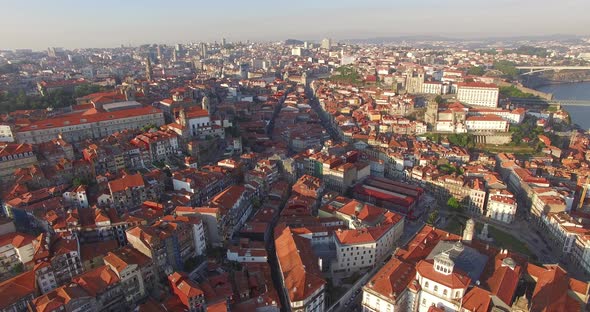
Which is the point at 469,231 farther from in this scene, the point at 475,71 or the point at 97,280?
the point at 475,71

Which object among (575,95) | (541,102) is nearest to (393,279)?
(541,102)

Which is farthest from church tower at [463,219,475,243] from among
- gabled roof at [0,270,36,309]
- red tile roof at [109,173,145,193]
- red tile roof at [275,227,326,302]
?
gabled roof at [0,270,36,309]

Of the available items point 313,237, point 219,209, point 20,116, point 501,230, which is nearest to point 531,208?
point 501,230

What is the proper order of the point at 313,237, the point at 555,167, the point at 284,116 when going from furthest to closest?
the point at 284,116 → the point at 555,167 → the point at 313,237

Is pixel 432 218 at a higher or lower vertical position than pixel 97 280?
lower

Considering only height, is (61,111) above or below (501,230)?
above

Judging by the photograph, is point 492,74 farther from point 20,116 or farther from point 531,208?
point 20,116

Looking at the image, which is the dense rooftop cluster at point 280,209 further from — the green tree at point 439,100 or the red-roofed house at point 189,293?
the green tree at point 439,100
